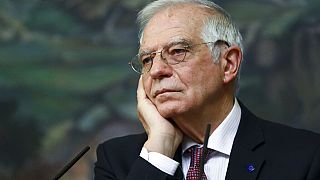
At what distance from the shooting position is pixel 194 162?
2.27 meters

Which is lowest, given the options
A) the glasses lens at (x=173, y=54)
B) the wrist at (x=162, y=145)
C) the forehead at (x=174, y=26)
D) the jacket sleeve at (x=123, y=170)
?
the jacket sleeve at (x=123, y=170)

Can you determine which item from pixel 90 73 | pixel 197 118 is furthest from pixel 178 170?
pixel 90 73

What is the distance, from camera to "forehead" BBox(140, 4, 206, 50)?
7.53 feet

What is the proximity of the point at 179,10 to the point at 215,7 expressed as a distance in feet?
0.46

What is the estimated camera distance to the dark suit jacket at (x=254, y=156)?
217cm

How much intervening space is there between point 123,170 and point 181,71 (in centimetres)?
39

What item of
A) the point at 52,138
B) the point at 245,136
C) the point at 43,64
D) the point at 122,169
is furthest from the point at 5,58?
the point at 245,136

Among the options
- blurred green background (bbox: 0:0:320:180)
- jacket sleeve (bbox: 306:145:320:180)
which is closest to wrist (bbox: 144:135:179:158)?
jacket sleeve (bbox: 306:145:320:180)

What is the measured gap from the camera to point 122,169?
90.9 inches

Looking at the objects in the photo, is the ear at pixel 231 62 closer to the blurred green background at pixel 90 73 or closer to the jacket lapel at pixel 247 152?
the jacket lapel at pixel 247 152

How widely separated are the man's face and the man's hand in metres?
0.03

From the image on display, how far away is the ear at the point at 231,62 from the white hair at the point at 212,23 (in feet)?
0.08

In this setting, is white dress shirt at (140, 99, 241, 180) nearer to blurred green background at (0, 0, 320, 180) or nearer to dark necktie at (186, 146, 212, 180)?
dark necktie at (186, 146, 212, 180)

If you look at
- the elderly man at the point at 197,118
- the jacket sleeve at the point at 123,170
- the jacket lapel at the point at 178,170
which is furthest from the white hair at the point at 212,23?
the jacket sleeve at the point at 123,170
